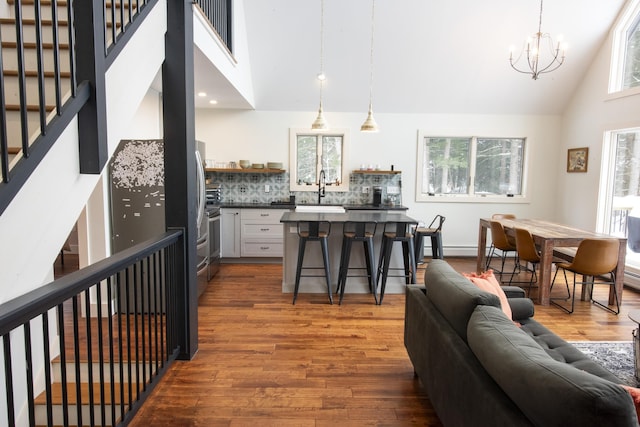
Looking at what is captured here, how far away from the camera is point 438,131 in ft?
21.2

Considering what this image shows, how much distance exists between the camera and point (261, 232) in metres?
5.96

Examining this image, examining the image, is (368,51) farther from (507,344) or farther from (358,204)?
(507,344)

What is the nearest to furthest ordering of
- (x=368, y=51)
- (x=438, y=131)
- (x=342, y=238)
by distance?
(x=342, y=238)
(x=368, y=51)
(x=438, y=131)

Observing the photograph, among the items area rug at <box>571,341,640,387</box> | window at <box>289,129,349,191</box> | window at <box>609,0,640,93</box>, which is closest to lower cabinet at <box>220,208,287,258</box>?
window at <box>289,129,349,191</box>

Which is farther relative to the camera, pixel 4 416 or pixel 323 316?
pixel 323 316

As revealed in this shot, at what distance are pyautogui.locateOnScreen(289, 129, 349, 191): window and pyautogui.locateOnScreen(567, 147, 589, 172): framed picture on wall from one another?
356 centimetres

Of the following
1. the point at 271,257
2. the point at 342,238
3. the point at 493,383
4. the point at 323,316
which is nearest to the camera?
the point at 493,383

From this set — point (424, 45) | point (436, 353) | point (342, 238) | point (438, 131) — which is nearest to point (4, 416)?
point (436, 353)

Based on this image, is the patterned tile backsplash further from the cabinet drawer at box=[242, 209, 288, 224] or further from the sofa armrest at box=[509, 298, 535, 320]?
the sofa armrest at box=[509, 298, 535, 320]

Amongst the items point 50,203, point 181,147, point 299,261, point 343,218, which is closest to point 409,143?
point 343,218

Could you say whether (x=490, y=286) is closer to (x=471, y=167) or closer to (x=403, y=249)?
(x=403, y=249)

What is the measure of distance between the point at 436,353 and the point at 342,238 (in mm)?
2488

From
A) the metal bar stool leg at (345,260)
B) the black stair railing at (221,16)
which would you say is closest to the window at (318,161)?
the black stair railing at (221,16)

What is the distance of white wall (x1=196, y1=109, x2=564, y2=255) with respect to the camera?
6.38 m
